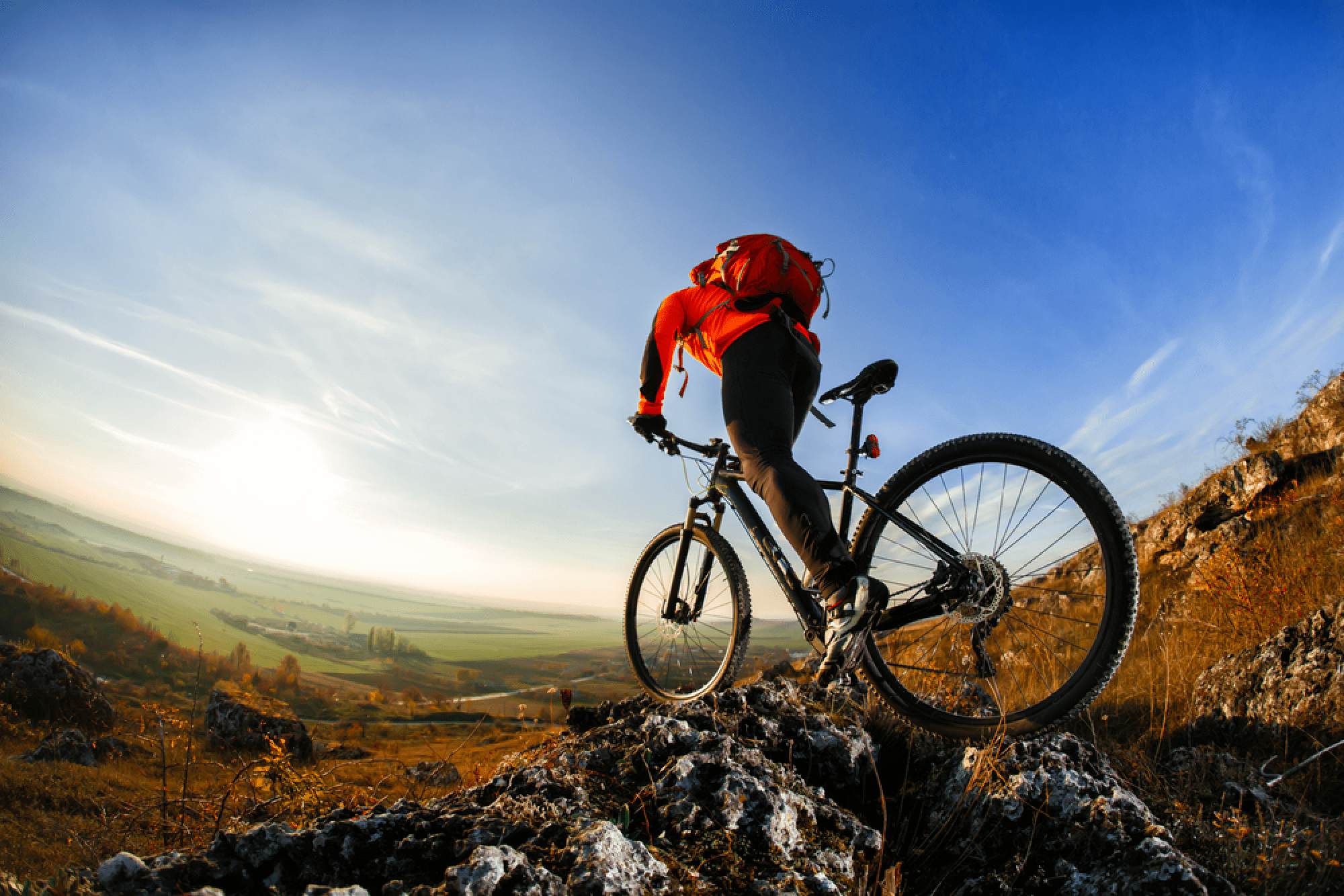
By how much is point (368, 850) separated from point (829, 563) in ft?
5.94

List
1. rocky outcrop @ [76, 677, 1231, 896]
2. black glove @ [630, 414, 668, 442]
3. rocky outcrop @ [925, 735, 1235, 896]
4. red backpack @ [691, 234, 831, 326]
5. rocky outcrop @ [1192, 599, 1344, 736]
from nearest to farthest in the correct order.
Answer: rocky outcrop @ [76, 677, 1231, 896] → rocky outcrop @ [925, 735, 1235, 896] → rocky outcrop @ [1192, 599, 1344, 736] → red backpack @ [691, 234, 831, 326] → black glove @ [630, 414, 668, 442]

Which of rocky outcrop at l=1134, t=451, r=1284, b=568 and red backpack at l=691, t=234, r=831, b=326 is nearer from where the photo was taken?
red backpack at l=691, t=234, r=831, b=326

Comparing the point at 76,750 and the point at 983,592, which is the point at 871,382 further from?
the point at 76,750

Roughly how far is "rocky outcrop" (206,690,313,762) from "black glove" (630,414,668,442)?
251 centimetres

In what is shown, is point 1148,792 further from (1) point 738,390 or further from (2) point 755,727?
(1) point 738,390

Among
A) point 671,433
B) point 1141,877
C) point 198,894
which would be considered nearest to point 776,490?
point 671,433

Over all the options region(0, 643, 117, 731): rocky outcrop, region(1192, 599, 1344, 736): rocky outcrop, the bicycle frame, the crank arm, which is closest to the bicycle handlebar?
the bicycle frame

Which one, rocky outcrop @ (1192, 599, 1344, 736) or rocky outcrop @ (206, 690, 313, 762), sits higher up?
rocky outcrop @ (1192, 599, 1344, 736)

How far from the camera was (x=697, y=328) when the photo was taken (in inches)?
121

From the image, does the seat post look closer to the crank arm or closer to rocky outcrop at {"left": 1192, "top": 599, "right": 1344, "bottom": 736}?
the crank arm

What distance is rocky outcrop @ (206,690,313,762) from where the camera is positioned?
3.14m

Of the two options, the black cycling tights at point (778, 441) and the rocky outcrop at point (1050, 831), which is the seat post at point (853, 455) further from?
the rocky outcrop at point (1050, 831)

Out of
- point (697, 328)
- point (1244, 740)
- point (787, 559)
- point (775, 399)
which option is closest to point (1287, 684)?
point (1244, 740)

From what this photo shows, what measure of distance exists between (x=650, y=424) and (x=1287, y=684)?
3.65m
